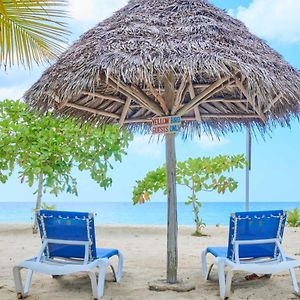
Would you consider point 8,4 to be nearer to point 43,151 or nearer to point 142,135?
→ point 142,135

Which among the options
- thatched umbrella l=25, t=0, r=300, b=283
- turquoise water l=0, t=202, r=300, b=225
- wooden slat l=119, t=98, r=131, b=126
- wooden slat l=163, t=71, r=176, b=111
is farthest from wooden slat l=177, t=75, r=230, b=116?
turquoise water l=0, t=202, r=300, b=225

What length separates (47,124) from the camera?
31.7ft

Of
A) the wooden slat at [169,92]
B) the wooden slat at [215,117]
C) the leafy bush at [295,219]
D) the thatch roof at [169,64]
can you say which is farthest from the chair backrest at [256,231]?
the leafy bush at [295,219]

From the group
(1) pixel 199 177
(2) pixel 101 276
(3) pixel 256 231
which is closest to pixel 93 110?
(2) pixel 101 276

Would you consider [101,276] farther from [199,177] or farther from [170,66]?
[199,177]

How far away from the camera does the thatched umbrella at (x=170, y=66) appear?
409cm

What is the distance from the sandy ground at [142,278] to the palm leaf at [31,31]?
202 cm

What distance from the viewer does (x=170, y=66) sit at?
404cm

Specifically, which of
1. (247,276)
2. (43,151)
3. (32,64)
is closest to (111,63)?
(32,64)

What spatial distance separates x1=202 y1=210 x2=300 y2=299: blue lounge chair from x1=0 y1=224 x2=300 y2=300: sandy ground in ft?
0.79

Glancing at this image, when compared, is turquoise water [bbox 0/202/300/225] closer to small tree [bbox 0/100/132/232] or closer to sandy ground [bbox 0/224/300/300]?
small tree [bbox 0/100/132/232]

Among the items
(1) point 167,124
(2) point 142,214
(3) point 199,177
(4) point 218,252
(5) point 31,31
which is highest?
(5) point 31,31

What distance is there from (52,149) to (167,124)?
5.19 metres

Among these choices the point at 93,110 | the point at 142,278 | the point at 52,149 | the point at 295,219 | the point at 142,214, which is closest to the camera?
the point at 142,278
